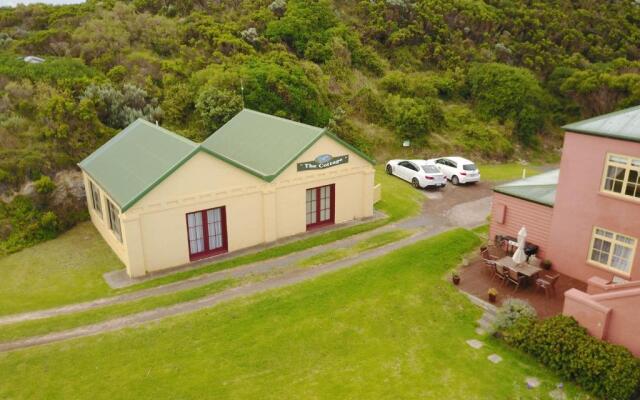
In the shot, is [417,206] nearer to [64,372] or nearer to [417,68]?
[64,372]

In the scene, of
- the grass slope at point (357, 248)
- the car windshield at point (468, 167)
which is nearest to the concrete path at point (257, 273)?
the grass slope at point (357, 248)

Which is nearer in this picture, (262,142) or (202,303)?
(202,303)

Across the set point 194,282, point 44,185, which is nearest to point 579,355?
point 194,282

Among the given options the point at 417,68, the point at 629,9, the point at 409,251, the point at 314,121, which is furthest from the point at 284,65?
the point at 629,9

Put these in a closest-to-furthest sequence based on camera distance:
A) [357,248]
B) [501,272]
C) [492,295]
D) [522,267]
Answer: [492,295]
[522,267]
[501,272]
[357,248]

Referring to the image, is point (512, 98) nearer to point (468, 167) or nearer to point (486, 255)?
point (468, 167)

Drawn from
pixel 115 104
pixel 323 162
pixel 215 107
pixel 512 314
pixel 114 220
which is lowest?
pixel 512 314

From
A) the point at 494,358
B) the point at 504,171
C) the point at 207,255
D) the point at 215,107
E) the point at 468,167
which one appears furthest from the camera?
the point at 504,171

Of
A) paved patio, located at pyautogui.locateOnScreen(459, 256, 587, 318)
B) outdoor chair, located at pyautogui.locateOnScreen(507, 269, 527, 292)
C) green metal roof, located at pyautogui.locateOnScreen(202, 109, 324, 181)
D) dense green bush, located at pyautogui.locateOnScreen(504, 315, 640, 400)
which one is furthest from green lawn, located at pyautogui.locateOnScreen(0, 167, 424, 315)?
dense green bush, located at pyautogui.locateOnScreen(504, 315, 640, 400)
